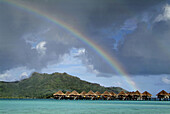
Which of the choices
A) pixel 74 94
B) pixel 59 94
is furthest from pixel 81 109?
pixel 59 94

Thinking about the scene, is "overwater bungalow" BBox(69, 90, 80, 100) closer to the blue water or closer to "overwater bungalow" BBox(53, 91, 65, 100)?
"overwater bungalow" BBox(53, 91, 65, 100)

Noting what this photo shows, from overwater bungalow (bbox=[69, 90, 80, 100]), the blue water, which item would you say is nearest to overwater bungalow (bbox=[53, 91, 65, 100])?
overwater bungalow (bbox=[69, 90, 80, 100])

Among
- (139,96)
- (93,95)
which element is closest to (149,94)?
(139,96)

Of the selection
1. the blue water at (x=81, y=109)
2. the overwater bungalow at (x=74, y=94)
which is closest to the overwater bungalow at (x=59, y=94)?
the overwater bungalow at (x=74, y=94)

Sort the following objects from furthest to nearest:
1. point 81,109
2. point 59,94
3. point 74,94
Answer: point 59,94 → point 74,94 → point 81,109

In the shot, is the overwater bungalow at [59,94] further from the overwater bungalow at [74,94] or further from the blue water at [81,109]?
the blue water at [81,109]

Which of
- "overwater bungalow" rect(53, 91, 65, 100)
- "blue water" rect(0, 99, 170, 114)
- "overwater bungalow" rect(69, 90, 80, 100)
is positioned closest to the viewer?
"blue water" rect(0, 99, 170, 114)

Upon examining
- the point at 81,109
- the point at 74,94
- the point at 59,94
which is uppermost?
the point at 74,94

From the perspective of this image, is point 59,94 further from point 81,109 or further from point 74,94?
point 81,109

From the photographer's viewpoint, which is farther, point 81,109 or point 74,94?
point 74,94

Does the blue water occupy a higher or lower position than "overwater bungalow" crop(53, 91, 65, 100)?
lower

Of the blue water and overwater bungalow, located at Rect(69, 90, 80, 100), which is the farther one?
overwater bungalow, located at Rect(69, 90, 80, 100)

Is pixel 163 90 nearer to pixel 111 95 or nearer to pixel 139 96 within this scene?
pixel 139 96

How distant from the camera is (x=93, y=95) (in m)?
154
